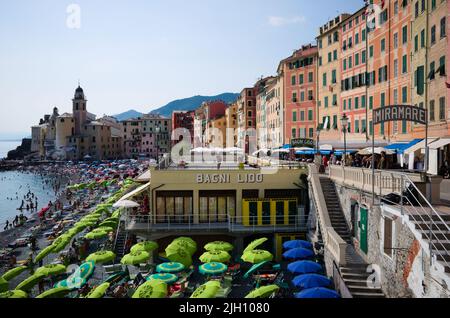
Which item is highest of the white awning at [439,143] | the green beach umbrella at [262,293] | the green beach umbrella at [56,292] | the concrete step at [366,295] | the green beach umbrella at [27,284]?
the white awning at [439,143]

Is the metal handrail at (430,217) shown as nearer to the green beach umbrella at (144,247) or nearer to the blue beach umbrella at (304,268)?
the blue beach umbrella at (304,268)

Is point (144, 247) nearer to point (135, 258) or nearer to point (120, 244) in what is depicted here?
point (135, 258)

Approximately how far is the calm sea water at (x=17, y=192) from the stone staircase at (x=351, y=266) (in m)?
52.5

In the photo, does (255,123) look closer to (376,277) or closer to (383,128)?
(383,128)

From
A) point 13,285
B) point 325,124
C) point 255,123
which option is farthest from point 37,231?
point 255,123

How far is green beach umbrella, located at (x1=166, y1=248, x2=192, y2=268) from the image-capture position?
23.0 meters

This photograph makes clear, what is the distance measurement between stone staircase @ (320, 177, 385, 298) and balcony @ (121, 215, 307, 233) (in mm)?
4732

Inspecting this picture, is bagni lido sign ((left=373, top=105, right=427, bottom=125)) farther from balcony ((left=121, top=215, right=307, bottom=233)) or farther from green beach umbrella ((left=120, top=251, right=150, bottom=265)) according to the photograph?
green beach umbrella ((left=120, top=251, right=150, bottom=265))

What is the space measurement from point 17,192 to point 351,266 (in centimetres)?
10428

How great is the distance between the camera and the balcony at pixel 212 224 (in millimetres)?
27375

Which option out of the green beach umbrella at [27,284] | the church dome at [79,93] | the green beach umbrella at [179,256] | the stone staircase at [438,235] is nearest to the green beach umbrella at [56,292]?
the green beach umbrella at [27,284]

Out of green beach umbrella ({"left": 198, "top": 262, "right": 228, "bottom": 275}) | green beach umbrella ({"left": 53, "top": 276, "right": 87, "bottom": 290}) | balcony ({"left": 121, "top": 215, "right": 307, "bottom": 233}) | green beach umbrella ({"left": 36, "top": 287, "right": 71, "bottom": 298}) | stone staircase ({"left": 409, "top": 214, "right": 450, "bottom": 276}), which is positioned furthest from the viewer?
balcony ({"left": 121, "top": 215, "right": 307, "bottom": 233})

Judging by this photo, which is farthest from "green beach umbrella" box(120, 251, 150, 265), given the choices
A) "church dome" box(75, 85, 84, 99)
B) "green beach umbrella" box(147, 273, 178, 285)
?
"church dome" box(75, 85, 84, 99)

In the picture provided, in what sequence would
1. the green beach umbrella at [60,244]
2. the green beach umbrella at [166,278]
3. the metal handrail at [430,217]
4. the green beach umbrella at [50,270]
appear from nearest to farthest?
1. the metal handrail at [430,217]
2. the green beach umbrella at [166,278]
3. the green beach umbrella at [50,270]
4. the green beach umbrella at [60,244]
